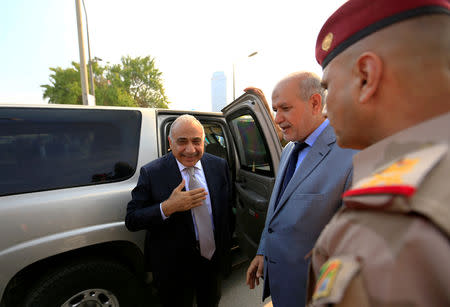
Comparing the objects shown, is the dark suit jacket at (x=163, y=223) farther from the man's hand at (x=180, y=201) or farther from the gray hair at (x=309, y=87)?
the gray hair at (x=309, y=87)

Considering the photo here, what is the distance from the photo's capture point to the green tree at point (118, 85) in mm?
20562

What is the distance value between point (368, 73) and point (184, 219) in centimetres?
159

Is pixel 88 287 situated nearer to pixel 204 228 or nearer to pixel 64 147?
pixel 204 228

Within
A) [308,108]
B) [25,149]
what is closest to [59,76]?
[25,149]

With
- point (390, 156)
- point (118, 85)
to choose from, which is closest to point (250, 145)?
point (390, 156)

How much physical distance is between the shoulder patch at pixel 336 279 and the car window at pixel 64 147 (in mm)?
1922

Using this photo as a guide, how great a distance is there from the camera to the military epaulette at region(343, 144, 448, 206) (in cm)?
Result: 37

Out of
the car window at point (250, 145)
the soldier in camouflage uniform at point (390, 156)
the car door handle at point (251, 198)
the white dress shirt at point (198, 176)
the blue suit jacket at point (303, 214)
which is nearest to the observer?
the soldier in camouflage uniform at point (390, 156)

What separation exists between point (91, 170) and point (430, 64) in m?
2.18

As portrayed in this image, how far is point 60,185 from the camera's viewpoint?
5.48ft

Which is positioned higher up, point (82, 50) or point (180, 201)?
point (82, 50)

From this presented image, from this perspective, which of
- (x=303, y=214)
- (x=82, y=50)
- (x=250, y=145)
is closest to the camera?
(x=303, y=214)

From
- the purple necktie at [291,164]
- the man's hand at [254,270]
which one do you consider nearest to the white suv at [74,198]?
the purple necktie at [291,164]

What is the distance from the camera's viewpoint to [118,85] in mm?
22281
